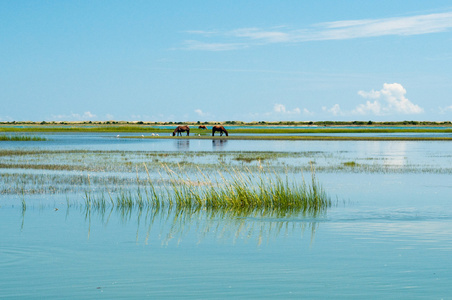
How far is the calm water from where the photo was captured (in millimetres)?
9812

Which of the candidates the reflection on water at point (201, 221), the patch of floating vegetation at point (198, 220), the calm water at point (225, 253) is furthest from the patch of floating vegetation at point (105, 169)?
the calm water at point (225, 253)

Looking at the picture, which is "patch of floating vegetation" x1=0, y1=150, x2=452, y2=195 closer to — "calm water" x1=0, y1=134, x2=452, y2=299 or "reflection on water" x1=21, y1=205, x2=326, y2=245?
"reflection on water" x1=21, y1=205, x2=326, y2=245

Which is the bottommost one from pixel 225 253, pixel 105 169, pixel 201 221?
pixel 225 253

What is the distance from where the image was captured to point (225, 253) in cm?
1223

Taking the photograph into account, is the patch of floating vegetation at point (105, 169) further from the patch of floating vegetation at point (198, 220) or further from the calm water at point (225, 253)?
the calm water at point (225, 253)

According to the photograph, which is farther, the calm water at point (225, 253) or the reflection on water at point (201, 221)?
the reflection on water at point (201, 221)

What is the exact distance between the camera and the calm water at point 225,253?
9.81m

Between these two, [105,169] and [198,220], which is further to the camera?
[105,169]

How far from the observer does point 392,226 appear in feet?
50.1

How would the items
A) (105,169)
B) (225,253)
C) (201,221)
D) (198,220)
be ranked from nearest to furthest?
1. (225,253)
2. (201,221)
3. (198,220)
4. (105,169)

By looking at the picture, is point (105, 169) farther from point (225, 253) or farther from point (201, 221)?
point (225, 253)

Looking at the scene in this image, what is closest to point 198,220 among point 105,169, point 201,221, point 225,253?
point 201,221

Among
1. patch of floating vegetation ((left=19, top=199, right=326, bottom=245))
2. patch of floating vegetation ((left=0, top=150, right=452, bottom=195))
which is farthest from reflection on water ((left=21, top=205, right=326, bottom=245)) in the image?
patch of floating vegetation ((left=0, top=150, right=452, bottom=195))

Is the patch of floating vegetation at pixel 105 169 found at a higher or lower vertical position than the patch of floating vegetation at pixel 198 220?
higher
